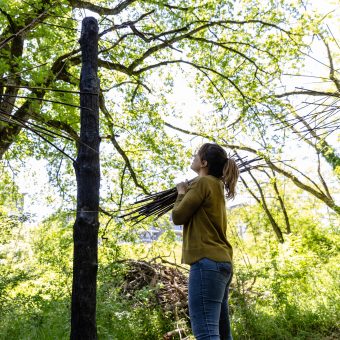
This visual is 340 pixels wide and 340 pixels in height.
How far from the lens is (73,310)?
6.62 ft

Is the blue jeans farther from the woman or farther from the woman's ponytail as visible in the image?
the woman's ponytail

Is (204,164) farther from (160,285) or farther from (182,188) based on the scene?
(160,285)

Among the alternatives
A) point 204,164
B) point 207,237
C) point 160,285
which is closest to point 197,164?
point 204,164

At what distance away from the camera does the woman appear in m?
1.89

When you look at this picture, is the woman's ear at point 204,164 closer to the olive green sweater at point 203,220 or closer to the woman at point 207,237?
the woman at point 207,237

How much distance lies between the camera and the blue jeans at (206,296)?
73.9 inches

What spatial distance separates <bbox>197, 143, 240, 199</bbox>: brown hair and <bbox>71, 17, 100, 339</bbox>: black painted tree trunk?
0.64 metres

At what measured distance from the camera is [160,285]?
460 centimetres

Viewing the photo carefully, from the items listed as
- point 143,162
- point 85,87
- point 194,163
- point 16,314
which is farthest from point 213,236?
point 143,162

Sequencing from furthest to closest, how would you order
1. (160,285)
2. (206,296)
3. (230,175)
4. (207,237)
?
1. (160,285)
2. (230,175)
3. (207,237)
4. (206,296)

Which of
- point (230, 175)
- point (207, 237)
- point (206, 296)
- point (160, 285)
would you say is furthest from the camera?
point (160, 285)

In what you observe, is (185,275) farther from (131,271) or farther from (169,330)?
(169,330)

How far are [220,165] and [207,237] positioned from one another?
1.47ft

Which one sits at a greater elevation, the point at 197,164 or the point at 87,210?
the point at 197,164
